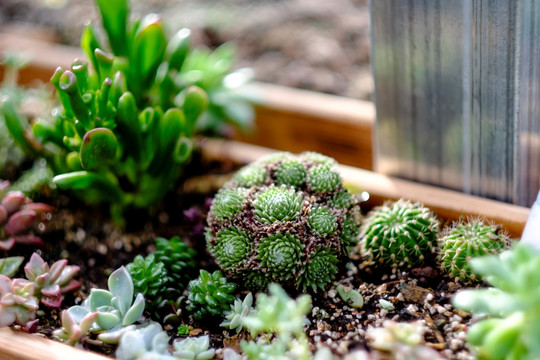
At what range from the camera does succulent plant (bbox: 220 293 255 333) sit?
1191 mm

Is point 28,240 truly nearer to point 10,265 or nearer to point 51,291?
point 10,265

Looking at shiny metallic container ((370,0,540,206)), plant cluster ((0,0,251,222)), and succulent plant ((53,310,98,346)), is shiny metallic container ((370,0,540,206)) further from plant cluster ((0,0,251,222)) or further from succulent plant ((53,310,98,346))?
succulent plant ((53,310,98,346))

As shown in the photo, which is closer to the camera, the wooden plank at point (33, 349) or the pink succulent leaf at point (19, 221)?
the wooden plank at point (33, 349)

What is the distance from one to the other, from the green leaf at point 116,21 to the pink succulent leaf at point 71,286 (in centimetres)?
55

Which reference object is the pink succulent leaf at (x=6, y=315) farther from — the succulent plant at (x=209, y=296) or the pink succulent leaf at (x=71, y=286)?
the succulent plant at (x=209, y=296)

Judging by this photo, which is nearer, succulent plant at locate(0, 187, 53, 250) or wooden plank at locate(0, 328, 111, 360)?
wooden plank at locate(0, 328, 111, 360)

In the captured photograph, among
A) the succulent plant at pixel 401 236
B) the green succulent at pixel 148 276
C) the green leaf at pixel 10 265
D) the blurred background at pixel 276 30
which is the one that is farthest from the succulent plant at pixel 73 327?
the blurred background at pixel 276 30

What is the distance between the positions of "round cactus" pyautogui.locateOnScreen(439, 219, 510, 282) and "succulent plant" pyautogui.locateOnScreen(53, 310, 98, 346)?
0.72 metres

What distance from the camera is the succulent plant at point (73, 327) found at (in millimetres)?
1133

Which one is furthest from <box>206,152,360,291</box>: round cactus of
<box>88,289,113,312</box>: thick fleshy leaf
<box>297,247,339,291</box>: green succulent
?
<box>88,289,113,312</box>: thick fleshy leaf

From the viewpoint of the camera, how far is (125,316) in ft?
3.86

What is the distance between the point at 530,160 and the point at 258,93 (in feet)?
2.75

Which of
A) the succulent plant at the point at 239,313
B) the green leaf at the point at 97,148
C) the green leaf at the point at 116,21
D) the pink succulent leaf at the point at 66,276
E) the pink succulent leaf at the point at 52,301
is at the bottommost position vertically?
the succulent plant at the point at 239,313

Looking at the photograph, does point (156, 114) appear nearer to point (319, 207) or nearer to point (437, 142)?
point (319, 207)
